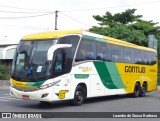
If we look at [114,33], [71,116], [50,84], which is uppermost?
[114,33]

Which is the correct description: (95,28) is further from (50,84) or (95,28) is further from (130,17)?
(50,84)

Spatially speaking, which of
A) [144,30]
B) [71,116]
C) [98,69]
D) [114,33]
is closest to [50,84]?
[71,116]

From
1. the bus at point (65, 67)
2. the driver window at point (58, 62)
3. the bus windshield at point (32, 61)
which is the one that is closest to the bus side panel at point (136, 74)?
the bus at point (65, 67)

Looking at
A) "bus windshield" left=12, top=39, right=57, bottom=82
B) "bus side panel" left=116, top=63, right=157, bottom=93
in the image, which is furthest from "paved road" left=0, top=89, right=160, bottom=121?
"bus side panel" left=116, top=63, right=157, bottom=93

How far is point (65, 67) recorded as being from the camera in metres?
15.8

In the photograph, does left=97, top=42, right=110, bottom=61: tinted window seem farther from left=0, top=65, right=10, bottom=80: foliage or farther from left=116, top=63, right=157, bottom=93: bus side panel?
left=0, top=65, right=10, bottom=80: foliage

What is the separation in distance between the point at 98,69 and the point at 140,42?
72.4 ft

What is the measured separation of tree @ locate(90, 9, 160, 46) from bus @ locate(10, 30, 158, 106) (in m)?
19.2

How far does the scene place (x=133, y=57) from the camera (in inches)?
878

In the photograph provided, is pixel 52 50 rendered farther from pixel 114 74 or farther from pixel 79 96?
pixel 114 74

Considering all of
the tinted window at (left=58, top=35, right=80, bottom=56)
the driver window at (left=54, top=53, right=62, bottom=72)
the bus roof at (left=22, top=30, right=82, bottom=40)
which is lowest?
the driver window at (left=54, top=53, right=62, bottom=72)

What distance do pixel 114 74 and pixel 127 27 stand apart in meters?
22.8

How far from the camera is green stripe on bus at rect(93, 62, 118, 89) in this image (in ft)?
60.2

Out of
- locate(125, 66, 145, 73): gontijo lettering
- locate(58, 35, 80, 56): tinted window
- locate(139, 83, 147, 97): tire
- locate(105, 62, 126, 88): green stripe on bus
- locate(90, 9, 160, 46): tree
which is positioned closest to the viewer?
locate(58, 35, 80, 56): tinted window
